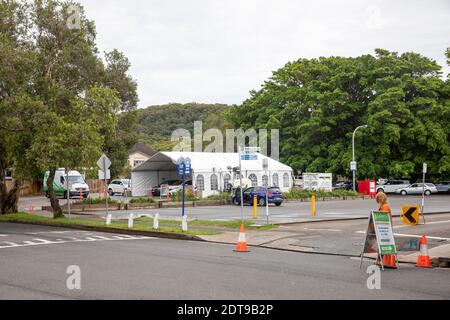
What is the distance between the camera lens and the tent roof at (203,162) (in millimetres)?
49781

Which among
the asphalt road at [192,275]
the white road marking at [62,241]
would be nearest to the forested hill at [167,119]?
the white road marking at [62,241]

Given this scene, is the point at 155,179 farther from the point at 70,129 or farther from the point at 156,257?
the point at 156,257

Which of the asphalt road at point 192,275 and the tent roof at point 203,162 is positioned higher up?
the tent roof at point 203,162

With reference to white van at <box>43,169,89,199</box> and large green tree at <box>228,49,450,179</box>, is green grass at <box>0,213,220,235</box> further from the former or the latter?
large green tree at <box>228,49,450,179</box>

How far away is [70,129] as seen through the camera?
26.4 metres

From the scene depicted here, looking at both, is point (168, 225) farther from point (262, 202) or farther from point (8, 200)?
point (262, 202)

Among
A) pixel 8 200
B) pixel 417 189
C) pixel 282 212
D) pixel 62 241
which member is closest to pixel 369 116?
pixel 417 189

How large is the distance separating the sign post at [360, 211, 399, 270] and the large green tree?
150 feet

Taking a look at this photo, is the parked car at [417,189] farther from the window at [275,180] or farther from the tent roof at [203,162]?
the window at [275,180]

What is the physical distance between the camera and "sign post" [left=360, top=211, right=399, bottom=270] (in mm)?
12836

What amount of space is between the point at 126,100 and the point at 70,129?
25.4 metres

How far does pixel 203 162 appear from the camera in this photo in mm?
50219

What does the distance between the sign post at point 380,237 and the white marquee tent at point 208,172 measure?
1308 inches
